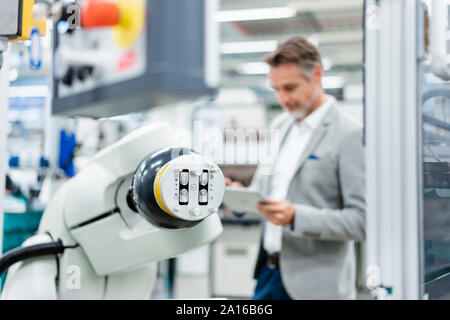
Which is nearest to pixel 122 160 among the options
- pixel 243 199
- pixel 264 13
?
pixel 243 199

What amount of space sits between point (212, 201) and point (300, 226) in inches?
30.3

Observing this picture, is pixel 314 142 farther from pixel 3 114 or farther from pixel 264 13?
pixel 264 13

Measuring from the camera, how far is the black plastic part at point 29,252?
0.89 m

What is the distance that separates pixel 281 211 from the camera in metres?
1.42

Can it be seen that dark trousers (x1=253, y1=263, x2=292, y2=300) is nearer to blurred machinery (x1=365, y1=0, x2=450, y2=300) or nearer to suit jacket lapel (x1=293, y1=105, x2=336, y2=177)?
suit jacket lapel (x1=293, y1=105, x2=336, y2=177)

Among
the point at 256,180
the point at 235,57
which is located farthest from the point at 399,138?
the point at 235,57

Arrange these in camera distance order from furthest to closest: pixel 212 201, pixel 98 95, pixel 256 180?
pixel 256 180, pixel 212 201, pixel 98 95

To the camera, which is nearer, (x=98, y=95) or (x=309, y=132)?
(x=98, y=95)

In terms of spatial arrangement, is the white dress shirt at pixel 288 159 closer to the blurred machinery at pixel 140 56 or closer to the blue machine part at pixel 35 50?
the blue machine part at pixel 35 50

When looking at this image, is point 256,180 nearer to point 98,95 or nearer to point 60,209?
point 60,209

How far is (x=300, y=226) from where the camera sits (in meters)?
1.41

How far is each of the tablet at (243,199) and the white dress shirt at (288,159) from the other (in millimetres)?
81

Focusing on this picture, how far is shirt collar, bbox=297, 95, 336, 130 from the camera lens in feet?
4.85

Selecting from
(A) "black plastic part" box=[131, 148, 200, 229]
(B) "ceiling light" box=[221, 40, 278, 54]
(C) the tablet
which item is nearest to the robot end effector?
(A) "black plastic part" box=[131, 148, 200, 229]
